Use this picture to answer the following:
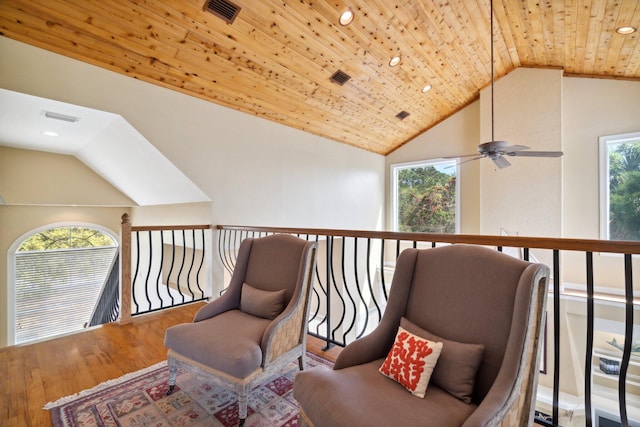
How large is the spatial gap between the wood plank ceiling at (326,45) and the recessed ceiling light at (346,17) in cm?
6

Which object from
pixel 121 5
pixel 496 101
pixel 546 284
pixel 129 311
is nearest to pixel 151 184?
pixel 129 311

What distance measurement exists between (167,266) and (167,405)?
14.3 ft

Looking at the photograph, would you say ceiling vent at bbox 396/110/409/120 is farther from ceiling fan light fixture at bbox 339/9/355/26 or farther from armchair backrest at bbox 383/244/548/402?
armchair backrest at bbox 383/244/548/402

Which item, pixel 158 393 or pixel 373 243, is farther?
pixel 373 243

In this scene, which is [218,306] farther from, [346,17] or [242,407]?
[346,17]

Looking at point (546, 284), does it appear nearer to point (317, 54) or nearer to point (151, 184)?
point (317, 54)

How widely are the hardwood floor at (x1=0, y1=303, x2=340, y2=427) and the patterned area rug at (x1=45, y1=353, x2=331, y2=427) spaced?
13 centimetres

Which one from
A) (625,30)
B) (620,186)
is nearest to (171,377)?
(625,30)

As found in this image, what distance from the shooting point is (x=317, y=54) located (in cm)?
346

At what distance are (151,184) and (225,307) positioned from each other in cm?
289

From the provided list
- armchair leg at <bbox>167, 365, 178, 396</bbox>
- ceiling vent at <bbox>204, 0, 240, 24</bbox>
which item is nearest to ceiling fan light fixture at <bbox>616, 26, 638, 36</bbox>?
ceiling vent at <bbox>204, 0, 240, 24</bbox>

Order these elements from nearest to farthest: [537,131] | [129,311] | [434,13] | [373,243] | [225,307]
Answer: [225,307] < [129,311] < [434,13] < [537,131] < [373,243]

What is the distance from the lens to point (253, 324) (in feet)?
6.53

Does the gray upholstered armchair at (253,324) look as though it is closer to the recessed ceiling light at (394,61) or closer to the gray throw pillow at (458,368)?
the gray throw pillow at (458,368)
